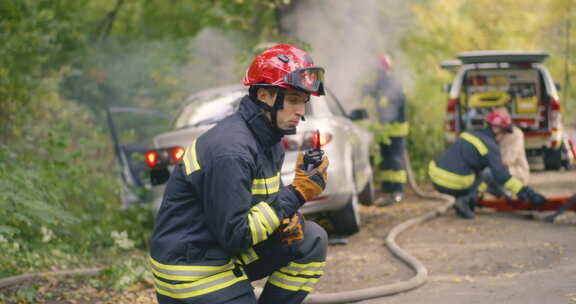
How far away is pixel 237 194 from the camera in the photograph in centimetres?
286

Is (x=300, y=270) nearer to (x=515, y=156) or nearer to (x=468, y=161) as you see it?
(x=468, y=161)

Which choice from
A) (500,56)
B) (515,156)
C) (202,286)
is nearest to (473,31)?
(500,56)

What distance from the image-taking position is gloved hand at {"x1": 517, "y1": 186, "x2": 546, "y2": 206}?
715 centimetres

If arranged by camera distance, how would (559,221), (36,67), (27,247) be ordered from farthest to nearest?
1. (36,67)
2. (559,221)
3. (27,247)

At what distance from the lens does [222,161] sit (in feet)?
9.39

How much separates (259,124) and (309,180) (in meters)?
0.33

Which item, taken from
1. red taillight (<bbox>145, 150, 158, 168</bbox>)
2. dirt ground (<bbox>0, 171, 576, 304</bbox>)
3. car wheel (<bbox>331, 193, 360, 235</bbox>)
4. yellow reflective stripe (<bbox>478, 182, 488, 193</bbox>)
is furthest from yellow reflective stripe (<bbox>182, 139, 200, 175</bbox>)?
yellow reflective stripe (<bbox>478, 182, 488, 193</bbox>)

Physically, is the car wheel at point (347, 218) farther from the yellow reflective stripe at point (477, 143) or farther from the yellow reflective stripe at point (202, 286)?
the yellow reflective stripe at point (202, 286)

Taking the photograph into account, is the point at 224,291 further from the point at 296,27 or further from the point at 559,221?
the point at 296,27

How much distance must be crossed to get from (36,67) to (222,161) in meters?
8.48

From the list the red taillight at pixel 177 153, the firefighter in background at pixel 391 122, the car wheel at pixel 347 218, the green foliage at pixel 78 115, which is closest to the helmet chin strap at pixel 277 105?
the green foliage at pixel 78 115

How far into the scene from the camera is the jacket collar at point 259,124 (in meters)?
3.11

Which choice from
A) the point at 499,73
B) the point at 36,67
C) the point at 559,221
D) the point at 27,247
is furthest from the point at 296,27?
the point at 27,247

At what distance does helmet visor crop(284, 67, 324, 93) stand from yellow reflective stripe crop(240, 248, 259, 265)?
779 mm
